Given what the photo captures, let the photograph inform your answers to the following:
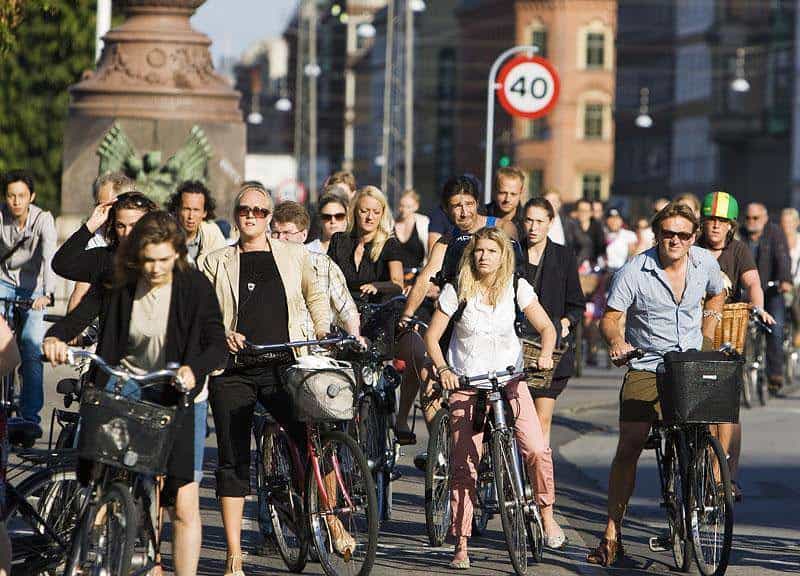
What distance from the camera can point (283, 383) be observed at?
30.6 ft

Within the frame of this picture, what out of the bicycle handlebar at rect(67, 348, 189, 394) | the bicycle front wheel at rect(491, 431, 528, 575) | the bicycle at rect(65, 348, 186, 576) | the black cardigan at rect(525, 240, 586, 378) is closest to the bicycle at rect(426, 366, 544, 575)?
the bicycle front wheel at rect(491, 431, 528, 575)

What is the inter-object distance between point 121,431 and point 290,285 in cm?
207

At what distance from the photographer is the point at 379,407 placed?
11.3 m

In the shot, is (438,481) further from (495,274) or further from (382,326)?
(382,326)

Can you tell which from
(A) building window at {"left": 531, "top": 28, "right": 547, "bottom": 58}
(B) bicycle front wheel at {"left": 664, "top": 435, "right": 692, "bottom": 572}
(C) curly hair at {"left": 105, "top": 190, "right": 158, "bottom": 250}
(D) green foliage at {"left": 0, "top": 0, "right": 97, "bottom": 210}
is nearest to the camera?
(C) curly hair at {"left": 105, "top": 190, "right": 158, "bottom": 250}

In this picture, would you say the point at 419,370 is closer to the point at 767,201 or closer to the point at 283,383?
the point at 283,383

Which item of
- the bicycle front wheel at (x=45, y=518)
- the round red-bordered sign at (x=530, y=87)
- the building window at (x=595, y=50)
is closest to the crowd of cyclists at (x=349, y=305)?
the bicycle front wheel at (x=45, y=518)

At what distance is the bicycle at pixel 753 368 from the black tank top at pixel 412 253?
15.8ft

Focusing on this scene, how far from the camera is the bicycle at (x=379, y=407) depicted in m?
11.1

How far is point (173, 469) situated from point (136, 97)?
16.2 metres

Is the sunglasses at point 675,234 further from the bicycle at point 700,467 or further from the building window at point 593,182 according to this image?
the building window at point 593,182

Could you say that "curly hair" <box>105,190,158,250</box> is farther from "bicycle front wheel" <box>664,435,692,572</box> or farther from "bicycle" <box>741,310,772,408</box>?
"bicycle" <box>741,310,772,408</box>

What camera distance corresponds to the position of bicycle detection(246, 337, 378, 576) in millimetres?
9117

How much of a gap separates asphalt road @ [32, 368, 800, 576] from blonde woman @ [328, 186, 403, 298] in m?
1.30
